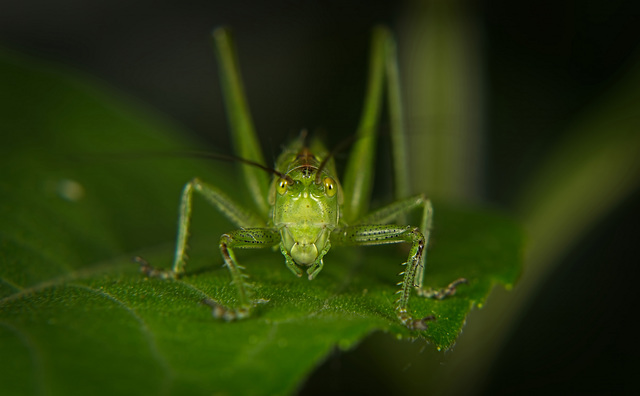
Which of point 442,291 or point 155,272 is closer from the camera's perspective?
point 442,291

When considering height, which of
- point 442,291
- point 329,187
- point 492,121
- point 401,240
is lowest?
point 442,291

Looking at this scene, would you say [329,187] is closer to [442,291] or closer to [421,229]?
[421,229]

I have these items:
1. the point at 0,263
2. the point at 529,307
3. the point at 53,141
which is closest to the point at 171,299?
the point at 0,263

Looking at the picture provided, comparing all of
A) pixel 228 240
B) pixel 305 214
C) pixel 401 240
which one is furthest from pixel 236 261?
pixel 401 240

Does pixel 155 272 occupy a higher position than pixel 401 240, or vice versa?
pixel 155 272

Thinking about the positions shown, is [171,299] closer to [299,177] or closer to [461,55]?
[299,177]

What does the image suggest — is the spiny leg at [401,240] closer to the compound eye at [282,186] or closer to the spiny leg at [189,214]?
the compound eye at [282,186]

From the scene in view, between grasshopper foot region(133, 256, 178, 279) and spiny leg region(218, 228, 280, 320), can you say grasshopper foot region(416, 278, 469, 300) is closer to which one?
spiny leg region(218, 228, 280, 320)

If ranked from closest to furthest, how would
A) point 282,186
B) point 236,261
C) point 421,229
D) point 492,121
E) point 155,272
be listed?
1. point 236,261
2. point 155,272
3. point 282,186
4. point 421,229
5. point 492,121
